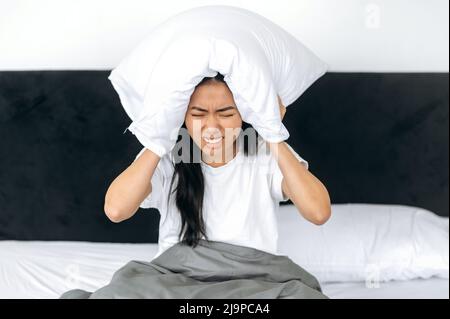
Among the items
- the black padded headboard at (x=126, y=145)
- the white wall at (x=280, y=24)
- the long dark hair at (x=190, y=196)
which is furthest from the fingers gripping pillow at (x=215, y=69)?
the black padded headboard at (x=126, y=145)

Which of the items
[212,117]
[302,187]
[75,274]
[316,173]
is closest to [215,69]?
[212,117]

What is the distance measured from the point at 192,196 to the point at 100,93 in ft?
1.88

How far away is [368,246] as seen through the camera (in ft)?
4.84

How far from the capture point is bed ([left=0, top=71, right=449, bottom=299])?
1449 millimetres

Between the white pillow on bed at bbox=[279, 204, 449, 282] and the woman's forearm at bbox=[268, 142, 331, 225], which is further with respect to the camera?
the white pillow on bed at bbox=[279, 204, 449, 282]

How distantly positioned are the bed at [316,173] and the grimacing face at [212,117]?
49 centimetres

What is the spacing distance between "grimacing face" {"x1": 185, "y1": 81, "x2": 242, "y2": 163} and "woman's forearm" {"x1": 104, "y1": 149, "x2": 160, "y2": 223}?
0.08 meters

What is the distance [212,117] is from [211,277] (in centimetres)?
27

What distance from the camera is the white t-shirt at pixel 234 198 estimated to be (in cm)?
115

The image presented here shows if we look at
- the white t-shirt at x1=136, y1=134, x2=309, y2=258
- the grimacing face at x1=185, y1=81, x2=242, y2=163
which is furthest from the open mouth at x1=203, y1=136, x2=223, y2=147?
the white t-shirt at x1=136, y1=134, x2=309, y2=258

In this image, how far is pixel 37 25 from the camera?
1561mm

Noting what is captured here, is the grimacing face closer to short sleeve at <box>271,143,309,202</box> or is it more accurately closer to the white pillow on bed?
short sleeve at <box>271,143,309,202</box>

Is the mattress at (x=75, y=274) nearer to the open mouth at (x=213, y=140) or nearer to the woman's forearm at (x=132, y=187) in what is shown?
the woman's forearm at (x=132, y=187)
